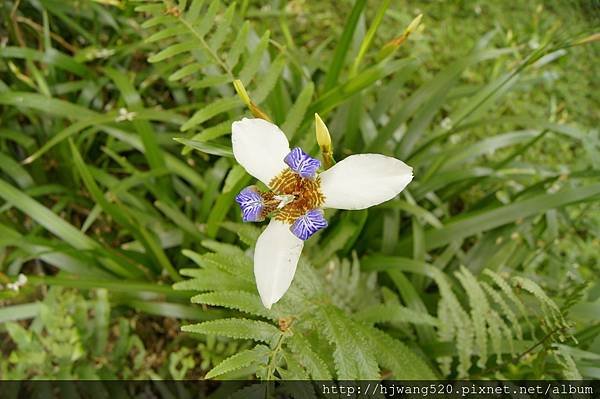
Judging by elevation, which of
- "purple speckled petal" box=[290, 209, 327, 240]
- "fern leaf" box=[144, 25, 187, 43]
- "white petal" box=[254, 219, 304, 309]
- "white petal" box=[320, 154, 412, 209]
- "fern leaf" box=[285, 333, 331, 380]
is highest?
"fern leaf" box=[144, 25, 187, 43]

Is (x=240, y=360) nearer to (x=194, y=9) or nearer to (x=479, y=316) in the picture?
(x=479, y=316)

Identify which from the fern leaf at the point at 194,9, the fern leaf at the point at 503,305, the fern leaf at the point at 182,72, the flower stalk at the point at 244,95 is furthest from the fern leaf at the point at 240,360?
the fern leaf at the point at 194,9

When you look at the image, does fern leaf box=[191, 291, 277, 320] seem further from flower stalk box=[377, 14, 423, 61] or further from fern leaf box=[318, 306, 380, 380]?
flower stalk box=[377, 14, 423, 61]

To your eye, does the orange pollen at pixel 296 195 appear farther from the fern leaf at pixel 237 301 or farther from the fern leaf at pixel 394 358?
the fern leaf at pixel 394 358

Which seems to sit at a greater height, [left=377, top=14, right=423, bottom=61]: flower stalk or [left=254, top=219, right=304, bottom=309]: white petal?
[left=377, top=14, right=423, bottom=61]: flower stalk

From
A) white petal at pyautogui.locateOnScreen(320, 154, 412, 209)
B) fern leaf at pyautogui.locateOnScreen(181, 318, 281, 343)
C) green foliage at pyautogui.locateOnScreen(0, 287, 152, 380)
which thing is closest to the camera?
white petal at pyautogui.locateOnScreen(320, 154, 412, 209)

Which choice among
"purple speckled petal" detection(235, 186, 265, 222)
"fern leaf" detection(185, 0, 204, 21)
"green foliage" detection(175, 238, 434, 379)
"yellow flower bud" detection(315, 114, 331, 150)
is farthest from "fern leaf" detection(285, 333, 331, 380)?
"fern leaf" detection(185, 0, 204, 21)

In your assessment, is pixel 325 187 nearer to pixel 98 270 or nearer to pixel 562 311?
pixel 562 311

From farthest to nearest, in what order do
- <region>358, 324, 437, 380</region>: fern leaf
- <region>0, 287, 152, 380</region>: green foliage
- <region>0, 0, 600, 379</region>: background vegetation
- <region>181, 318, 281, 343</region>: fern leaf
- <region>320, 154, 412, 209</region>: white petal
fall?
<region>0, 287, 152, 380</region>: green foliage → <region>0, 0, 600, 379</region>: background vegetation → <region>358, 324, 437, 380</region>: fern leaf → <region>181, 318, 281, 343</region>: fern leaf → <region>320, 154, 412, 209</region>: white petal
